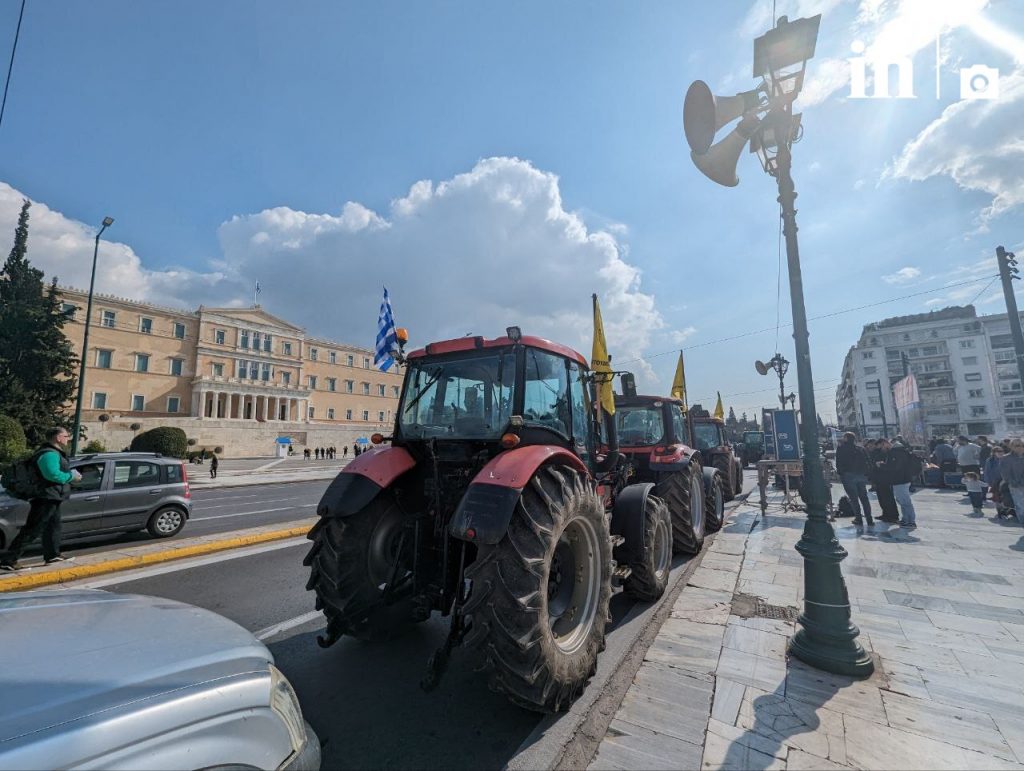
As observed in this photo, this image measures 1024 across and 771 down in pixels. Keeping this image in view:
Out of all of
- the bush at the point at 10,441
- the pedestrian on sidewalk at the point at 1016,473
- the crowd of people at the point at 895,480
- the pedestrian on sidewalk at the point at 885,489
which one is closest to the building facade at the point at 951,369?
the crowd of people at the point at 895,480

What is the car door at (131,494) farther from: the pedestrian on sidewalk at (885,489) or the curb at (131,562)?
the pedestrian on sidewalk at (885,489)

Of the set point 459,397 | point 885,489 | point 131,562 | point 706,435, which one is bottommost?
point 131,562

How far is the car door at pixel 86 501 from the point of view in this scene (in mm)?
7227

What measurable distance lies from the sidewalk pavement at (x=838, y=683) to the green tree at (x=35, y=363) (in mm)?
32762

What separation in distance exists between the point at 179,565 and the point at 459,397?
5384 mm

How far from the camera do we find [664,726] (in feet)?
8.39

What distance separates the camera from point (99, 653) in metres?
1.44

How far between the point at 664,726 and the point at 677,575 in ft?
10.7

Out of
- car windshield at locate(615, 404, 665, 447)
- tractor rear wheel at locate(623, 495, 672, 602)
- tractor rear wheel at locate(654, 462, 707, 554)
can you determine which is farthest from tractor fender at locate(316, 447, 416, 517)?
car windshield at locate(615, 404, 665, 447)

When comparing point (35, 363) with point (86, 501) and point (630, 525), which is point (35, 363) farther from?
point (630, 525)

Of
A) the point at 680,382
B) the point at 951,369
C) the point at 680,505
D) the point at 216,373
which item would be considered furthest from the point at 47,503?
the point at 951,369

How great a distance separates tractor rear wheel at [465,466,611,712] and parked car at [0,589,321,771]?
3.32ft

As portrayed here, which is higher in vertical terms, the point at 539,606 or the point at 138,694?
the point at 138,694

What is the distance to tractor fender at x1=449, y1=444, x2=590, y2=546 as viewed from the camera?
8.23 ft
